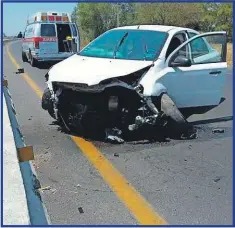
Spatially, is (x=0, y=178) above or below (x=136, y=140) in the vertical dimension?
above

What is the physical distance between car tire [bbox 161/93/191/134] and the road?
0.20 meters

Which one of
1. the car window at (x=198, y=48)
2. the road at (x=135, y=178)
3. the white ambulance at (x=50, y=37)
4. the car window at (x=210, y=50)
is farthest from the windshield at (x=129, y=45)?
the white ambulance at (x=50, y=37)

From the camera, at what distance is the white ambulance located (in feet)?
59.3

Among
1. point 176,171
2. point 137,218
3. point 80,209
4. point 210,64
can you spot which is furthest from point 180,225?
point 210,64

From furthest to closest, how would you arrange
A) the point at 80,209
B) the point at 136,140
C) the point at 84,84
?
the point at 136,140
the point at 84,84
the point at 80,209

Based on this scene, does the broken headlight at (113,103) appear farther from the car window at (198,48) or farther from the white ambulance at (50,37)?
the white ambulance at (50,37)

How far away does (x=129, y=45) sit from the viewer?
6.63 meters

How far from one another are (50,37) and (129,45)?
12377 millimetres

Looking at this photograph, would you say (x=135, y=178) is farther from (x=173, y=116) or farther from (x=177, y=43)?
(x=177, y=43)

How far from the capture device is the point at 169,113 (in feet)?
19.3

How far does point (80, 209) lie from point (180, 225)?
34.9 inches

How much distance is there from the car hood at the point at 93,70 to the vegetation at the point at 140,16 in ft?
17.2

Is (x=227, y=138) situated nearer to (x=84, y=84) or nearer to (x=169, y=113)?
(x=169, y=113)

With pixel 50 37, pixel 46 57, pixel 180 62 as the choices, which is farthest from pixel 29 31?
pixel 180 62
